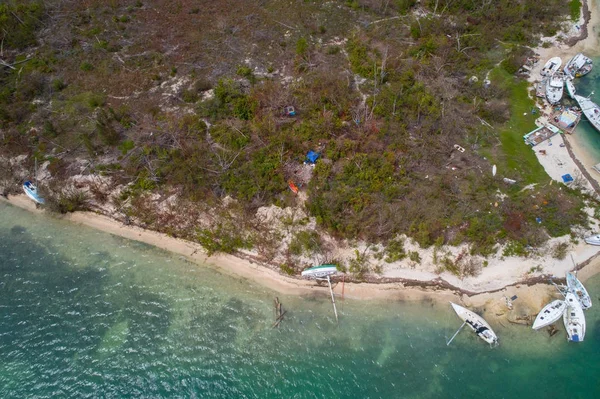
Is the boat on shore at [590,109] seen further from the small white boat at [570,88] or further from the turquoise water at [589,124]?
the turquoise water at [589,124]

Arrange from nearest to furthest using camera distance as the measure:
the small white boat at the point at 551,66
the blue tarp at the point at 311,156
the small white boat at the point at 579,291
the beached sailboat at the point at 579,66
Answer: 1. the small white boat at the point at 579,291
2. the blue tarp at the point at 311,156
3. the small white boat at the point at 551,66
4. the beached sailboat at the point at 579,66

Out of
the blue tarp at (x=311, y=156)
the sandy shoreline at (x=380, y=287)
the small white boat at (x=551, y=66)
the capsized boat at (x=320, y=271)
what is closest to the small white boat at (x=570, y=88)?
the small white boat at (x=551, y=66)

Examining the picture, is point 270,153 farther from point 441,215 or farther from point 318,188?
point 441,215

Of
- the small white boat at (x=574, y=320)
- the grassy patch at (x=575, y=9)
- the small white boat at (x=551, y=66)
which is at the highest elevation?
the grassy patch at (x=575, y=9)

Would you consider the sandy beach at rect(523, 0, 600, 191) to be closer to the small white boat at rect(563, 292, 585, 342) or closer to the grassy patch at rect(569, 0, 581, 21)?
the grassy patch at rect(569, 0, 581, 21)

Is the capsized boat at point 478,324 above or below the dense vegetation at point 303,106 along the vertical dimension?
below

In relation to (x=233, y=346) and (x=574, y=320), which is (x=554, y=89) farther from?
(x=233, y=346)

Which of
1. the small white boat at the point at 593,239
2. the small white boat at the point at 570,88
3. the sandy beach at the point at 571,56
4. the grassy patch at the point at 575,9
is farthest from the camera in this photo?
the grassy patch at the point at 575,9

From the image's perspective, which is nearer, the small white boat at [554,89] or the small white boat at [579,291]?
the small white boat at [579,291]
